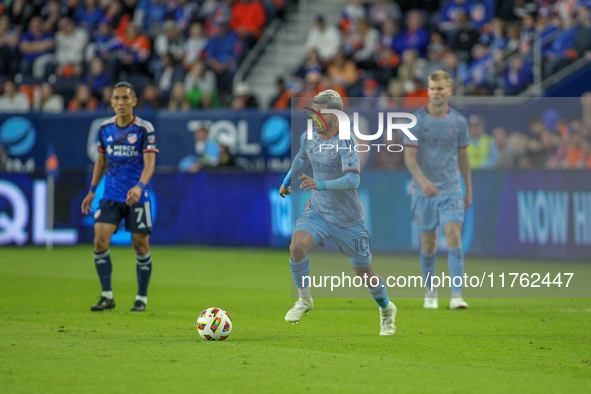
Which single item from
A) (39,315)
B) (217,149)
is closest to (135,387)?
(39,315)

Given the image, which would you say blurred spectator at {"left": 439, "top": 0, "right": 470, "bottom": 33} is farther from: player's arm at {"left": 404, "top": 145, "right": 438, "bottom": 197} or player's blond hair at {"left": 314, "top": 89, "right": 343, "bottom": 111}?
player's blond hair at {"left": 314, "top": 89, "right": 343, "bottom": 111}

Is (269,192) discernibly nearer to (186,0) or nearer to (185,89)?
(185,89)

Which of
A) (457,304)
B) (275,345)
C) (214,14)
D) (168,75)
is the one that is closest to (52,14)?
(214,14)

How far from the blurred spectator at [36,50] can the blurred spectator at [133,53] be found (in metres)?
2.11

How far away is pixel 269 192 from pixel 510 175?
4466 mm

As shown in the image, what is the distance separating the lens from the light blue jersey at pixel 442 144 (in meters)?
8.80

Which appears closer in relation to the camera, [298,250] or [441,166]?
[298,250]

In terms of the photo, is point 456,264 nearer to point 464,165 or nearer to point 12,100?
point 464,165

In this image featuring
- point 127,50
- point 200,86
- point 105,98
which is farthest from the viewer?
point 127,50

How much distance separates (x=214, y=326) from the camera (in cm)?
658

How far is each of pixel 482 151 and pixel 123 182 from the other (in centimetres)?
782

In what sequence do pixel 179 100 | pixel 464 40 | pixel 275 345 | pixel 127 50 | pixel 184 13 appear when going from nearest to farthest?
pixel 275 345, pixel 464 40, pixel 179 100, pixel 127 50, pixel 184 13

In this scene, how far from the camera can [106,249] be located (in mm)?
8602

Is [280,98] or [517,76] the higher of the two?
[517,76]
